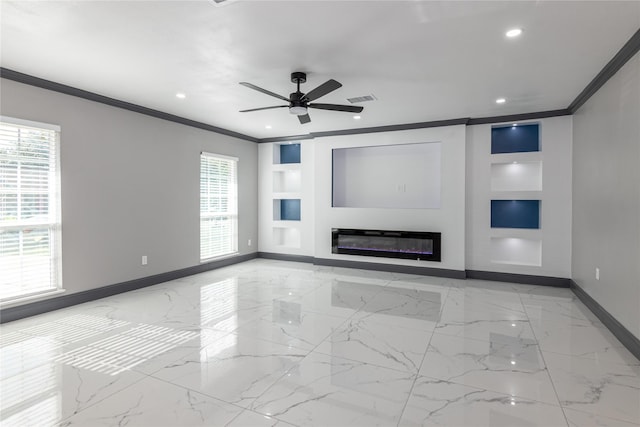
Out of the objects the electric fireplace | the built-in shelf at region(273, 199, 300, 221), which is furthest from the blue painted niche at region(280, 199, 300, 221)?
the electric fireplace

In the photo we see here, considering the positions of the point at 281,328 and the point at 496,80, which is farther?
the point at 496,80

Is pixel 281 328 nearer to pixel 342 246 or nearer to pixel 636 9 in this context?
pixel 342 246

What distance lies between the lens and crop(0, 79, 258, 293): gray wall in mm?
4094

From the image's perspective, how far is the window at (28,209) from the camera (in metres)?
3.63

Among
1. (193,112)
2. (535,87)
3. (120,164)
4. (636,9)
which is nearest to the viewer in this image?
(636,9)

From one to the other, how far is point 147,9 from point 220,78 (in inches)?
53.4

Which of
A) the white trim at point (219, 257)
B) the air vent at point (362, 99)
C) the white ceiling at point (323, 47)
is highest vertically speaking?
the air vent at point (362, 99)

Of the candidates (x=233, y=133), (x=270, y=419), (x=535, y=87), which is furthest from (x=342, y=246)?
(x=270, y=419)

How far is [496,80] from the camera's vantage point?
386 cm

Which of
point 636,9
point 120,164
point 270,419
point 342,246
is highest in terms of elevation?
point 636,9

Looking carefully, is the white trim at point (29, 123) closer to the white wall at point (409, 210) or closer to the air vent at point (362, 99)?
the air vent at point (362, 99)

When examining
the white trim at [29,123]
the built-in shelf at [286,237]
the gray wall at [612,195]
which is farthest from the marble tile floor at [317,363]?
the built-in shelf at [286,237]

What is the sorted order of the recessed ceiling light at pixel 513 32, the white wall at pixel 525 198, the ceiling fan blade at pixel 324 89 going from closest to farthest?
the recessed ceiling light at pixel 513 32 < the ceiling fan blade at pixel 324 89 < the white wall at pixel 525 198

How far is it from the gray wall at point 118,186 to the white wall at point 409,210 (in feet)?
7.45
